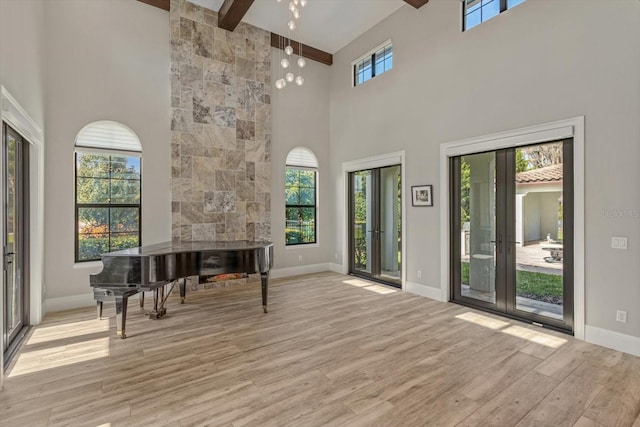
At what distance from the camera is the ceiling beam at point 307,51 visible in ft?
21.0

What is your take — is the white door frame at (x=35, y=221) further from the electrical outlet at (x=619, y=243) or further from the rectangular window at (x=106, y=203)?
the electrical outlet at (x=619, y=243)

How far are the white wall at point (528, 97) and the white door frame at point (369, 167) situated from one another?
12cm

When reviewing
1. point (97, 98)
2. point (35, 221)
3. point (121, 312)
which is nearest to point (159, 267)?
point (121, 312)

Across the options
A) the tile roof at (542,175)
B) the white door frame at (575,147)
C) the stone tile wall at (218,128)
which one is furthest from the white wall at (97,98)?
the tile roof at (542,175)

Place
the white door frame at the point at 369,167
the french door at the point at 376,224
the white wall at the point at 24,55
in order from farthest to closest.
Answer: the french door at the point at 376,224
the white door frame at the point at 369,167
the white wall at the point at 24,55

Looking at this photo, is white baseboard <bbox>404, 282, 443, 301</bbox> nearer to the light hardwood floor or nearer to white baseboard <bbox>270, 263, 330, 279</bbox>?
the light hardwood floor

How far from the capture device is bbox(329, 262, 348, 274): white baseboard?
6.83 m

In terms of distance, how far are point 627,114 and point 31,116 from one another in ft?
20.8

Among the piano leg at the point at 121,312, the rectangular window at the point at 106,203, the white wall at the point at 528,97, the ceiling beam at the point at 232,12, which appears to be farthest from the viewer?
the ceiling beam at the point at 232,12

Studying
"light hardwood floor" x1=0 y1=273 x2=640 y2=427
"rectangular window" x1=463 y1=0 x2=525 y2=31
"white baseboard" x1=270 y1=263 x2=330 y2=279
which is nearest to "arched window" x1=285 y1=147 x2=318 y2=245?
"white baseboard" x1=270 y1=263 x2=330 y2=279

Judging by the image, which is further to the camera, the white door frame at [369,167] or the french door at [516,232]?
the white door frame at [369,167]

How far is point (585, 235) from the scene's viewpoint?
3.41 meters

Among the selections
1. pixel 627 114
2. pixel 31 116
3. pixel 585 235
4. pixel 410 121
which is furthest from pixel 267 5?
pixel 585 235

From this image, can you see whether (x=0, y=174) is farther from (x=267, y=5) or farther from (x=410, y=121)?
(x=410, y=121)
